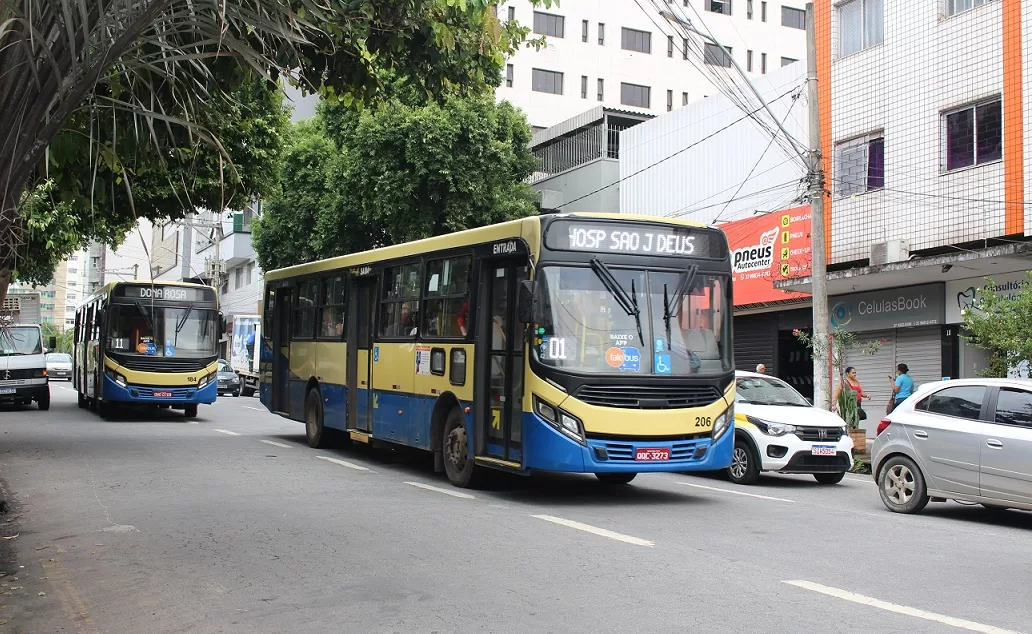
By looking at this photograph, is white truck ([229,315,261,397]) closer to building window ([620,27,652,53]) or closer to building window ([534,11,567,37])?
building window ([534,11,567,37])

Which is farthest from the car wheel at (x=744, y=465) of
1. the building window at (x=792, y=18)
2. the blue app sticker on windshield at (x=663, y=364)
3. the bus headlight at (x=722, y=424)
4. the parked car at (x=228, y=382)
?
the building window at (x=792, y=18)

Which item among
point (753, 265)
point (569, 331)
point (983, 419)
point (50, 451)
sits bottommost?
point (50, 451)

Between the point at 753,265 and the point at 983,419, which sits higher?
the point at 753,265

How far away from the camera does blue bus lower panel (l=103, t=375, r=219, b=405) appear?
912 inches

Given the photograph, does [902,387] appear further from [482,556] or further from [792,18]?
[792,18]

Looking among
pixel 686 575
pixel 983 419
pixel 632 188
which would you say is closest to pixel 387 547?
pixel 686 575

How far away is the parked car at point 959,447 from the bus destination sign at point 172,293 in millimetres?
17029

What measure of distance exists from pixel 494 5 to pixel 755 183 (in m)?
19.3

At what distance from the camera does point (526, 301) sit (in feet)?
34.8

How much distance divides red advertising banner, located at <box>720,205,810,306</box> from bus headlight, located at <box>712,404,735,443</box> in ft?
44.9

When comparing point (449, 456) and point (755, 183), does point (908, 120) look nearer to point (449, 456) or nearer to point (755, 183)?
point (755, 183)

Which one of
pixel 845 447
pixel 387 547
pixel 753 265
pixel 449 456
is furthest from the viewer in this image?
pixel 753 265

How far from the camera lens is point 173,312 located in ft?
78.0

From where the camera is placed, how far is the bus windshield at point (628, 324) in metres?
10.8
